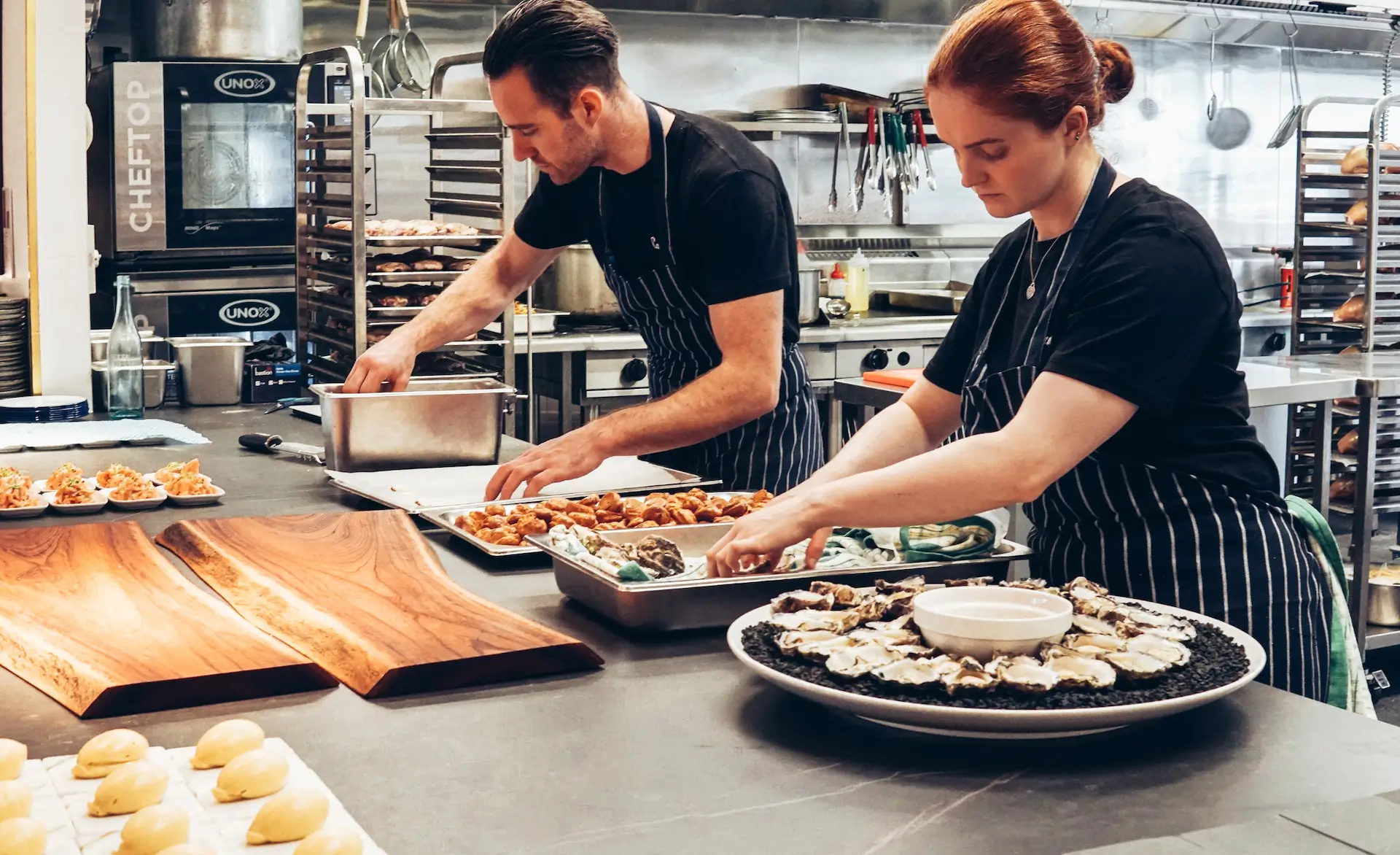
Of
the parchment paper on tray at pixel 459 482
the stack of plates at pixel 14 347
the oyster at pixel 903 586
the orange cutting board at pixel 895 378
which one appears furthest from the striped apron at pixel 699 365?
the stack of plates at pixel 14 347

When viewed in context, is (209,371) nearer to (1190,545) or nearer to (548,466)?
(548,466)

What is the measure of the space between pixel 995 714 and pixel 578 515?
3.24 ft

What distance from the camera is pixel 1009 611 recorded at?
4.71ft

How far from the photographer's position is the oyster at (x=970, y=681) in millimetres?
1283

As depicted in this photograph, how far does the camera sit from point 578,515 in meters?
2.12

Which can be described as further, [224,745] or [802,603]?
[802,603]

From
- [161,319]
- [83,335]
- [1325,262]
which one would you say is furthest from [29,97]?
[1325,262]

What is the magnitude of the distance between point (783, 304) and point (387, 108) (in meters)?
1.71

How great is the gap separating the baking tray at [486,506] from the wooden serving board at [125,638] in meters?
0.39

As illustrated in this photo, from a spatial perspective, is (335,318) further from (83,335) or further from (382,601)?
(382,601)

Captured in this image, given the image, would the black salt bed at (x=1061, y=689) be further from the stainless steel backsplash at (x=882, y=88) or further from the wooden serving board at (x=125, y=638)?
the stainless steel backsplash at (x=882, y=88)

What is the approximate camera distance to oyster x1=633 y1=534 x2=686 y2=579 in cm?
176

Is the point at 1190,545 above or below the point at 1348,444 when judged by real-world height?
above

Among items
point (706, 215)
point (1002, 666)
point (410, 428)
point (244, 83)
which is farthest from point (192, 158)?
point (1002, 666)
